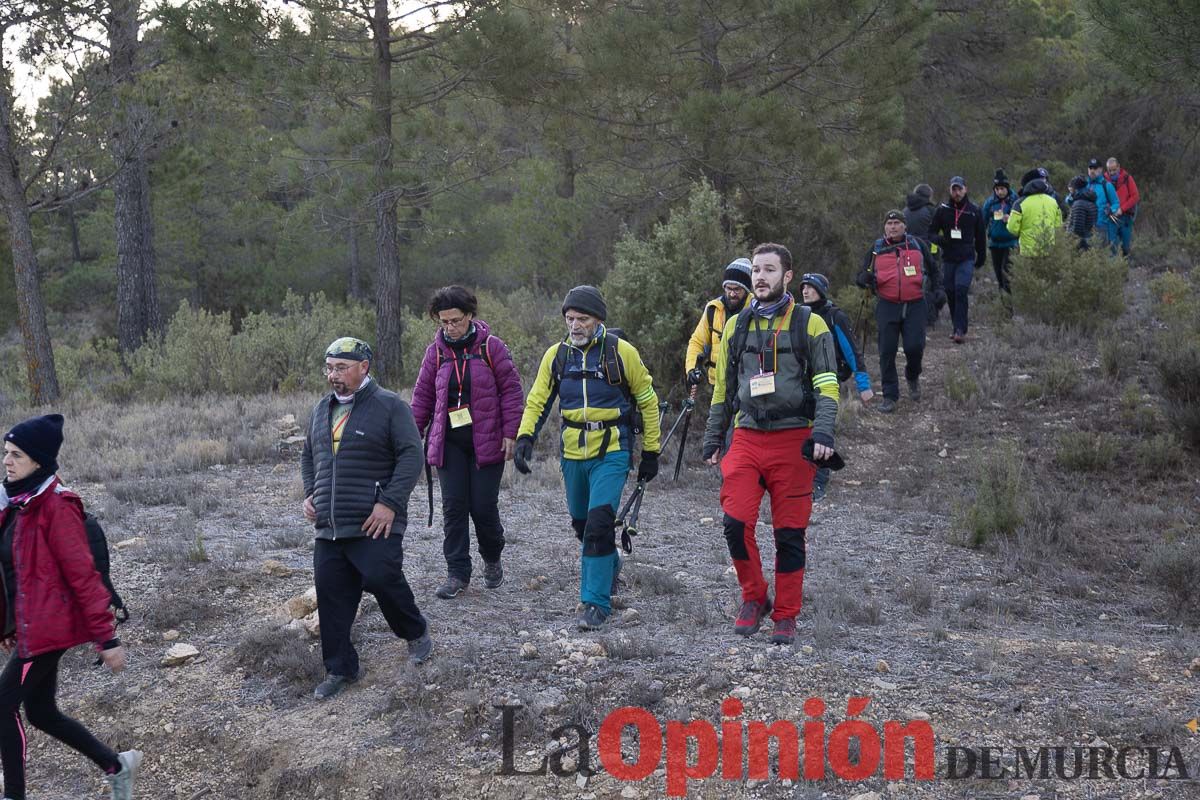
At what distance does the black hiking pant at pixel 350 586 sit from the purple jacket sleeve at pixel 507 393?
1262 mm

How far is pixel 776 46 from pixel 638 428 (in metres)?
10.2

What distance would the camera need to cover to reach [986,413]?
39.3 feet

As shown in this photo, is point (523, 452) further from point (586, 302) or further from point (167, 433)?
point (167, 433)

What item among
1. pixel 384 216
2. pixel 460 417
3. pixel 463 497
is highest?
pixel 384 216

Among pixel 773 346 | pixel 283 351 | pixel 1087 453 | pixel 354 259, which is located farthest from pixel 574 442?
pixel 354 259

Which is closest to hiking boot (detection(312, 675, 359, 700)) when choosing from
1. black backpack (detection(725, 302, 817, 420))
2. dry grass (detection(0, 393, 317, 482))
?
black backpack (detection(725, 302, 817, 420))

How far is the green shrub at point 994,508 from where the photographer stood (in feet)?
27.9

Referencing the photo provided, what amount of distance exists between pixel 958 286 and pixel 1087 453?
4.12 meters

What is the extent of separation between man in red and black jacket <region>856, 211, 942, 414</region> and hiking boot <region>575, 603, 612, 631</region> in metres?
5.91

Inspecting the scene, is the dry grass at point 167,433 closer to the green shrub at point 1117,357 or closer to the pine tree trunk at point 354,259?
the green shrub at point 1117,357

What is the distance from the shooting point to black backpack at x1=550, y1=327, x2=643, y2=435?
6.21 meters

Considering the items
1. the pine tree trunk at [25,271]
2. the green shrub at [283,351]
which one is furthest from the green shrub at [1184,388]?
the pine tree trunk at [25,271]

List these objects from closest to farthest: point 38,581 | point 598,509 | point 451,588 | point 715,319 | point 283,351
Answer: point 38,581 → point 598,509 → point 451,588 → point 715,319 → point 283,351

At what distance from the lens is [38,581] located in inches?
178
